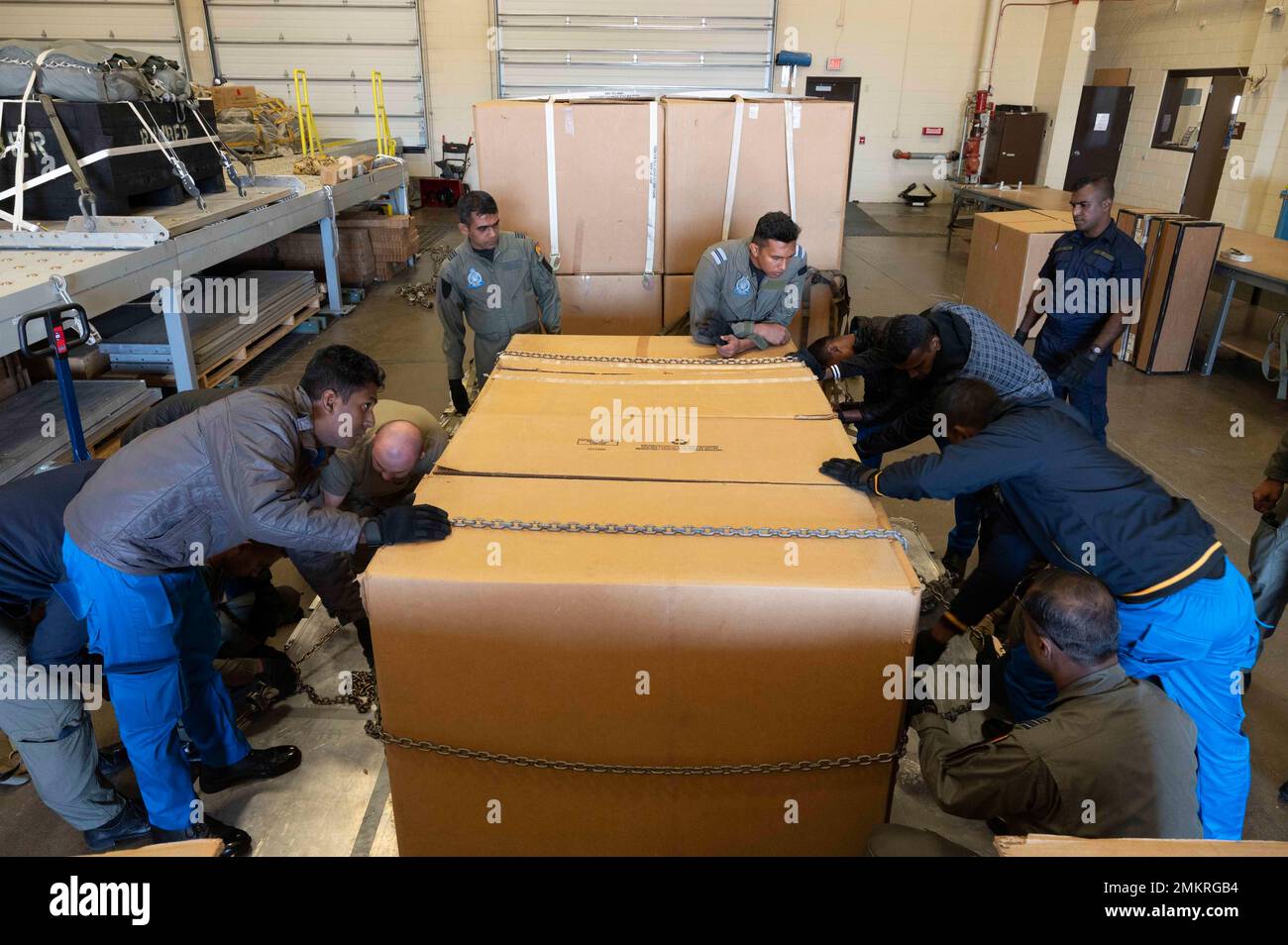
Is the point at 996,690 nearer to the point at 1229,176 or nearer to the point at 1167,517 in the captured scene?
the point at 1167,517

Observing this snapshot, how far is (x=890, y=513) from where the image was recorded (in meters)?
4.74

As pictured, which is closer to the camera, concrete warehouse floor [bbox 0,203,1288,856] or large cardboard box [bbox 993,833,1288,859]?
large cardboard box [bbox 993,833,1288,859]

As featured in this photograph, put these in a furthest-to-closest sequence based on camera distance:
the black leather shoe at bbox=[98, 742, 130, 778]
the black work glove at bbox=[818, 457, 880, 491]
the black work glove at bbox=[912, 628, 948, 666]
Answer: the black work glove at bbox=[912, 628, 948, 666] → the black leather shoe at bbox=[98, 742, 130, 778] → the black work glove at bbox=[818, 457, 880, 491]

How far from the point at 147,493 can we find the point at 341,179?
7.23 m

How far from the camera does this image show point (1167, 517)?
2387mm

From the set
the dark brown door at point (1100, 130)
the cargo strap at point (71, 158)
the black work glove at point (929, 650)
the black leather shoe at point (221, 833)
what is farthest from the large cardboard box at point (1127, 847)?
the dark brown door at point (1100, 130)

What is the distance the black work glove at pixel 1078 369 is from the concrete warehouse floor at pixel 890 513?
100 cm

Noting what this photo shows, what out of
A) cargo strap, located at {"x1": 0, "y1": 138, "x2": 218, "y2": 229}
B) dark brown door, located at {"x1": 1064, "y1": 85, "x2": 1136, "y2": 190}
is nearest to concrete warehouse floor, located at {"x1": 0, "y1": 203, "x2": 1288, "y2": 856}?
cargo strap, located at {"x1": 0, "y1": 138, "x2": 218, "y2": 229}

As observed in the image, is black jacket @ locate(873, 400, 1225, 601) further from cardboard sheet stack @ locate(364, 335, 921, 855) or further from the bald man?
the bald man

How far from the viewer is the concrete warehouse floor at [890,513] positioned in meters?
2.55

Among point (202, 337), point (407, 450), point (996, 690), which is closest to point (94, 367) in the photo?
point (202, 337)

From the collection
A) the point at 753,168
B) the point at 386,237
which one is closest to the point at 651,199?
the point at 753,168

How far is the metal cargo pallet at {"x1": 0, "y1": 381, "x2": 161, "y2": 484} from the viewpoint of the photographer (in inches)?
153

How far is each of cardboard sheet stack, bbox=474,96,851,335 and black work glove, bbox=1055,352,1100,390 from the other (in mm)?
1523
